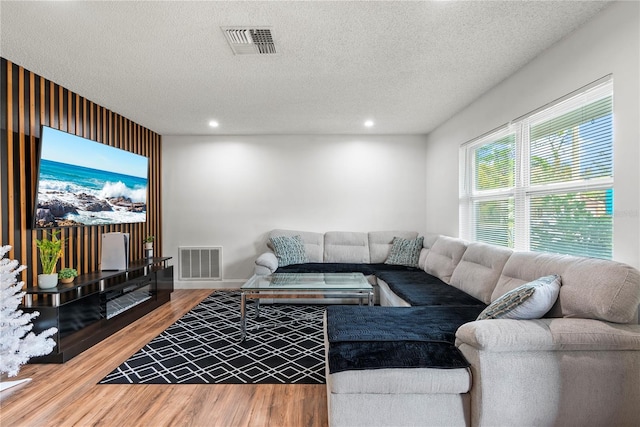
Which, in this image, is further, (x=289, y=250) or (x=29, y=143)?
(x=289, y=250)

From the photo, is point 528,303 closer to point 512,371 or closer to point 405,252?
point 512,371

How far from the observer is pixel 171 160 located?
5555 mm

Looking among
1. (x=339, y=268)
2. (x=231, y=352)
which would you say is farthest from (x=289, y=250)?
(x=231, y=352)

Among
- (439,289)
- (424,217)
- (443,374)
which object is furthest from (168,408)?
(424,217)

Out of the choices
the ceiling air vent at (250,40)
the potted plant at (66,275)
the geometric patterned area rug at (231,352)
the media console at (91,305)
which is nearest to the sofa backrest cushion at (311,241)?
the geometric patterned area rug at (231,352)

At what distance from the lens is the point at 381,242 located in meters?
5.25

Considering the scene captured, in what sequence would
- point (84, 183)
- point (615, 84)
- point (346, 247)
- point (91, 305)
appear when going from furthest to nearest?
point (346, 247)
point (84, 183)
point (91, 305)
point (615, 84)

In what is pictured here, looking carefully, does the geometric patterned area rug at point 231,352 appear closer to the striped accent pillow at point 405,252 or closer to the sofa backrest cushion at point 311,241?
the sofa backrest cushion at point 311,241

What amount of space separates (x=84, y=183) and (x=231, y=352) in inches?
93.2

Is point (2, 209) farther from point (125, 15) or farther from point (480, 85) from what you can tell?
point (480, 85)

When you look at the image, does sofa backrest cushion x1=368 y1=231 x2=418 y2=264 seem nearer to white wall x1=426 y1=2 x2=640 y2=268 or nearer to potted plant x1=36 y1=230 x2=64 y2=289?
white wall x1=426 y1=2 x2=640 y2=268

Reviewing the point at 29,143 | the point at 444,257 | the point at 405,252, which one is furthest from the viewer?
the point at 405,252

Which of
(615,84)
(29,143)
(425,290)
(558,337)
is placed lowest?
(425,290)

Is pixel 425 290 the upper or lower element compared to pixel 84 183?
lower
